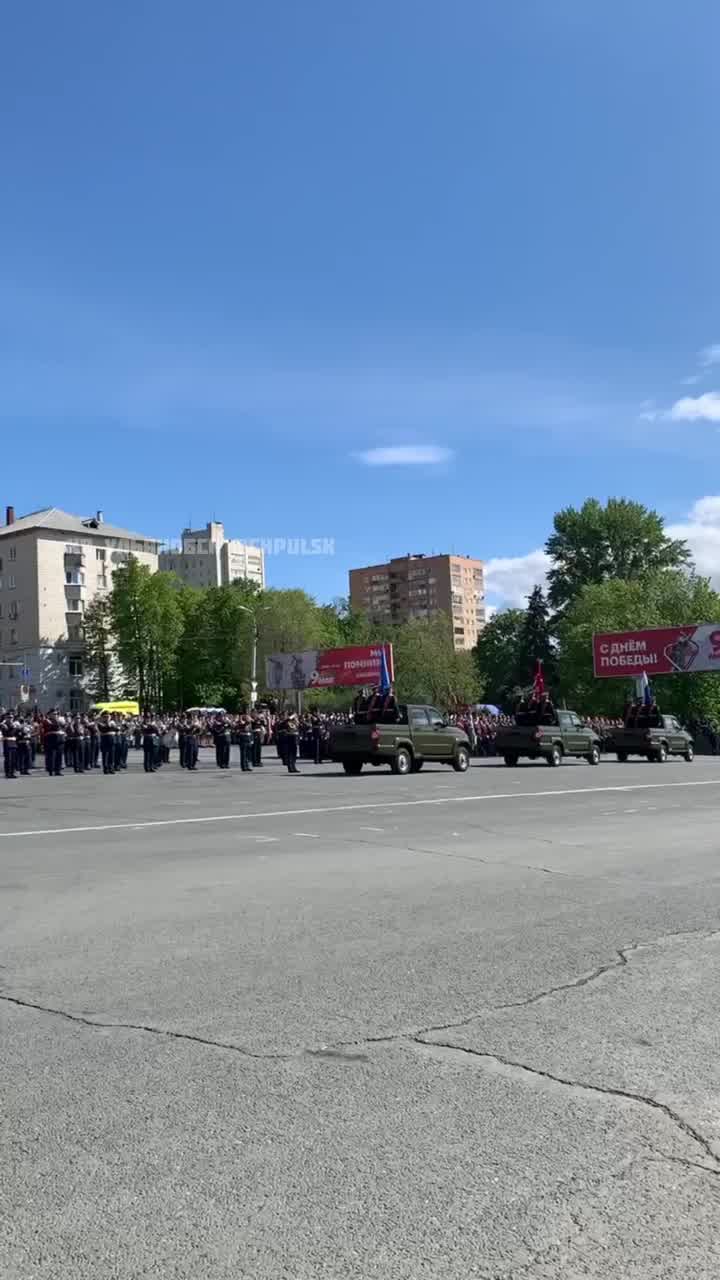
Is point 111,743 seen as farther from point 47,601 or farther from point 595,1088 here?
point 47,601

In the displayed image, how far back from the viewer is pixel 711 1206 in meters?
3.47

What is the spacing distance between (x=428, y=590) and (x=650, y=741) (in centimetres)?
14193

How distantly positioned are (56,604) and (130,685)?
12704 mm

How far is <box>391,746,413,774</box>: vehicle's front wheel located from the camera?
30.6 meters

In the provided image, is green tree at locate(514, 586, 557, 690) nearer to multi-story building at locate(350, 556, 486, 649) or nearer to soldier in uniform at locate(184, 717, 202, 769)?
soldier in uniform at locate(184, 717, 202, 769)

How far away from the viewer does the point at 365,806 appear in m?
19.7

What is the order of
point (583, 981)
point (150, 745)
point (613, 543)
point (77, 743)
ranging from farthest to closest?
point (613, 543) → point (77, 743) → point (150, 745) → point (583, 981)

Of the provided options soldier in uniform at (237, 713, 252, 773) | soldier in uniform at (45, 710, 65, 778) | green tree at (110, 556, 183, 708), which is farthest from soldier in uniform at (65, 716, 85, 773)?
green tree at (110, 556, 183, 708)

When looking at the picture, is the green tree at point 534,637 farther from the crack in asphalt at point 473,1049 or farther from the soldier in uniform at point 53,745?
the crack in asphalt at point 473,1049

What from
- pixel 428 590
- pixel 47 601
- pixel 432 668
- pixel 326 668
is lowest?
pixel 326 668

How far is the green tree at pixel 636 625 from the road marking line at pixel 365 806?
1775 inches

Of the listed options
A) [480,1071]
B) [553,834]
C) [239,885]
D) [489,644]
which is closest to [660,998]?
[480,1071]

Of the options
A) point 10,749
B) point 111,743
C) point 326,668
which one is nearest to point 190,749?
point 111,743

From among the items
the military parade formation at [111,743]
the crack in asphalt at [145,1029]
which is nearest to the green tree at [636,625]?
the military parade formation at [111,743]
